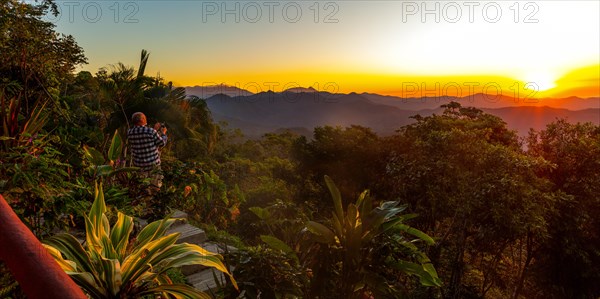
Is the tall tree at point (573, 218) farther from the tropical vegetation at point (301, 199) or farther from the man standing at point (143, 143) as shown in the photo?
the man standing at point (143, 143)

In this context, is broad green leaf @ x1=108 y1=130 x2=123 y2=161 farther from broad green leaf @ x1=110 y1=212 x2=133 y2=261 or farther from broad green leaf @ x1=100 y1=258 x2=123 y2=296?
broad green leaf @ x1=100 y1=258 x2=123 y2=296

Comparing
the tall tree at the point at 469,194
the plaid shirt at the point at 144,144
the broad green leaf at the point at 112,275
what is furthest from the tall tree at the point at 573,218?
the broad green leaf at the point at 112,275

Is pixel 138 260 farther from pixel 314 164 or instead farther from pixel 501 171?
pixel 314 164

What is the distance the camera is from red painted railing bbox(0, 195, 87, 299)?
2.54 feet

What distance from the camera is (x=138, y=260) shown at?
2080mm

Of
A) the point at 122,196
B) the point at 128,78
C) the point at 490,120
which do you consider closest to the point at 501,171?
the point at 490,120

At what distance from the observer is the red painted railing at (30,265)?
0.78 metres

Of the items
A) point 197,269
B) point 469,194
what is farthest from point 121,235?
point 469,194

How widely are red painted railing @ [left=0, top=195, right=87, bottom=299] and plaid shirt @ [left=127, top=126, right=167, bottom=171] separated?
407 cm

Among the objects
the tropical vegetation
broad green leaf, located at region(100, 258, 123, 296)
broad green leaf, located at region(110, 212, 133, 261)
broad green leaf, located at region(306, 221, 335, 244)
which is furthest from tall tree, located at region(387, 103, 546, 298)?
broad green leaf, located at region(100, 258, 123, 296)

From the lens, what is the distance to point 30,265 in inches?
30.9

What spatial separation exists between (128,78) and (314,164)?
391 inches

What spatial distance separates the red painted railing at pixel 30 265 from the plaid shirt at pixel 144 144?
407 centimetres

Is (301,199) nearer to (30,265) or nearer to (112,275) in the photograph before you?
(112,275)
